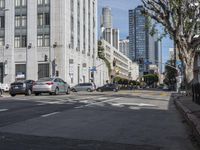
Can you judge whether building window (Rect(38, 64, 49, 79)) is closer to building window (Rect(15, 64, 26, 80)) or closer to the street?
building window (Rect(15, 64, 26, 80))

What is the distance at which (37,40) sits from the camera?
243 feet

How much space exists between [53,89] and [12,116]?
71.5 ft

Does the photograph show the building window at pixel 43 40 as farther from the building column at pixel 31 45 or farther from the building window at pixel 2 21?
Answer: the building window at pixel 2 21

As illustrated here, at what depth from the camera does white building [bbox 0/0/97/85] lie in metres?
72.5

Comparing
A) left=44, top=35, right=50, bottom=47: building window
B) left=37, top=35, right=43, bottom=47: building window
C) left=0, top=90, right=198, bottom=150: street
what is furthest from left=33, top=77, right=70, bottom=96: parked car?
left=37, top=35, right=43, bottom=47: building window

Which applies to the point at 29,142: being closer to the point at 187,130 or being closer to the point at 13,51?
the point at 187,130

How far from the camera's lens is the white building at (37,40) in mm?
72500

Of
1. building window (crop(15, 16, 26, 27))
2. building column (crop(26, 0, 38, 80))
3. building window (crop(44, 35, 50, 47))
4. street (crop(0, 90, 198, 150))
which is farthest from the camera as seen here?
building window (crop(15, 16, 26, 27))

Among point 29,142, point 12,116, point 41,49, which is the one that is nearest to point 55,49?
point 41,49

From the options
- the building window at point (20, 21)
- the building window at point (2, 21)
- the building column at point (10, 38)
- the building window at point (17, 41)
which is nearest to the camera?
the building column at point (10, 38)

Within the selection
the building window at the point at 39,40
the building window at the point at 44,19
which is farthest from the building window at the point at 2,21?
the building window at the point at 39,40

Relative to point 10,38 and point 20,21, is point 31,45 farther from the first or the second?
point 20,21

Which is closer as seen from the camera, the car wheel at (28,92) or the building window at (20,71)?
the car wheel at (28,92)

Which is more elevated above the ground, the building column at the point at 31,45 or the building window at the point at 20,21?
the building window at the point at 20,21
